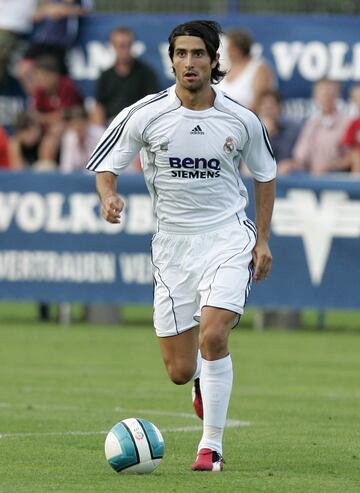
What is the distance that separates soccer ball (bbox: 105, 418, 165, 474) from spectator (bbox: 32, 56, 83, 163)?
1151 centimetres

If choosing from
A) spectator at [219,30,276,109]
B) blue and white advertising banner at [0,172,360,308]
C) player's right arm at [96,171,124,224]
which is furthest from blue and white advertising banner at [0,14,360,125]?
player's right arm at [96,171,124,224]

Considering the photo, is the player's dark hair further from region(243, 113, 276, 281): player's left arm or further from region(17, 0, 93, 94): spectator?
region(17, 0, 93, 94): spectator

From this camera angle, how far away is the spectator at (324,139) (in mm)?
18062

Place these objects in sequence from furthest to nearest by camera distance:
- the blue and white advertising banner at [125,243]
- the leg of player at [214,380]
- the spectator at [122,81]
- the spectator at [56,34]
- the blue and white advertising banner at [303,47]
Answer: the spectator at [56,34]
the blue and white advertising banner at [303,47]
the spectator at [122,81]
the blue and white advertising banner at [125,243]
the leg of player at [214,380]

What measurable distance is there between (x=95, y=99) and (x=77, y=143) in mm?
1160

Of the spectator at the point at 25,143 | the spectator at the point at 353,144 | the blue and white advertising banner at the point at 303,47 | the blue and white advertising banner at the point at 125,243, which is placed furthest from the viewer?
the blue and white advertising banner at the point at 303,47

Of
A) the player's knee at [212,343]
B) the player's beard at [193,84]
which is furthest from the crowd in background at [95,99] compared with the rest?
the player's knee at [212,343]

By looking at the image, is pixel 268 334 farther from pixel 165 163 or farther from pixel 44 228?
pixel 165 163

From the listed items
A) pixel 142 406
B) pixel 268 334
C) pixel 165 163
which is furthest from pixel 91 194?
pixel 165 163

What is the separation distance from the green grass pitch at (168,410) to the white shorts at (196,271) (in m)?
0.85

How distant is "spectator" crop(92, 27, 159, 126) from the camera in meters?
19.0

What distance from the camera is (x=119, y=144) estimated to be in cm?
851

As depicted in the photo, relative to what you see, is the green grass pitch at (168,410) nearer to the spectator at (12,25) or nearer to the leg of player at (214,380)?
the leg of player at (214,380)

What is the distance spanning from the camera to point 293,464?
27.0 ft
